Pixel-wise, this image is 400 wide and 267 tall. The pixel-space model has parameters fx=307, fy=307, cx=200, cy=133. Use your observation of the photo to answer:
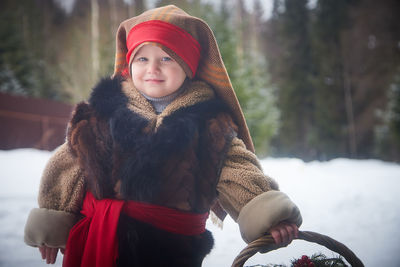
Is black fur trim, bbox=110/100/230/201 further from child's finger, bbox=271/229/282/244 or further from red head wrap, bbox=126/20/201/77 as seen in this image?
child's finger, bbox=271/229/282/244

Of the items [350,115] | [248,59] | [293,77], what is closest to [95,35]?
[248,59]

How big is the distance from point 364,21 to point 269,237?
5.70 feet

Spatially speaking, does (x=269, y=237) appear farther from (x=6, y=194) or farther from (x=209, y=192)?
(x=6, y=194)

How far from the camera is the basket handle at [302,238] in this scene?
61cm

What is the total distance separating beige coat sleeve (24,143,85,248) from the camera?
728mm

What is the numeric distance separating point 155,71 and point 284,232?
475 millimetres

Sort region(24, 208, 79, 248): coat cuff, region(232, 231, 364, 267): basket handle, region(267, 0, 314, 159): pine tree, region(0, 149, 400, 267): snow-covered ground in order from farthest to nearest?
region(267, 0, 314, 159): pine tree → region(0, 149, 400, 267): snow-covered ground → region(24, 208, 79, 248): coat cuff → region(232, 231, 364, 267): basket handle

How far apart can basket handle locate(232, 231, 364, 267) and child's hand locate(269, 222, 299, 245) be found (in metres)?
0.01

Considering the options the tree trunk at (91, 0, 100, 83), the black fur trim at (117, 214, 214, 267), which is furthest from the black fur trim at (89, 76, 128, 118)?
the tree trunk at (91, 0, 100, 83)

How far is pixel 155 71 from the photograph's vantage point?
759 millimetres

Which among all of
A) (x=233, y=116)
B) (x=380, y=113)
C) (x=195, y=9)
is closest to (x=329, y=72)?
(x=380, y=113)

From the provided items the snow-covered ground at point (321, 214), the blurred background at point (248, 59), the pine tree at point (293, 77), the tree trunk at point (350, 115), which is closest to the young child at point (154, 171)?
the snow-covered ground at point (321, 214)

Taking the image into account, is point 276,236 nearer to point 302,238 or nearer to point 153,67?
point 302,238

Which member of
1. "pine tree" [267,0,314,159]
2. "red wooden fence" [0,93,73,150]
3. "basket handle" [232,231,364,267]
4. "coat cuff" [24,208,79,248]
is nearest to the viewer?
"basket handle" [232,231,364,267]
